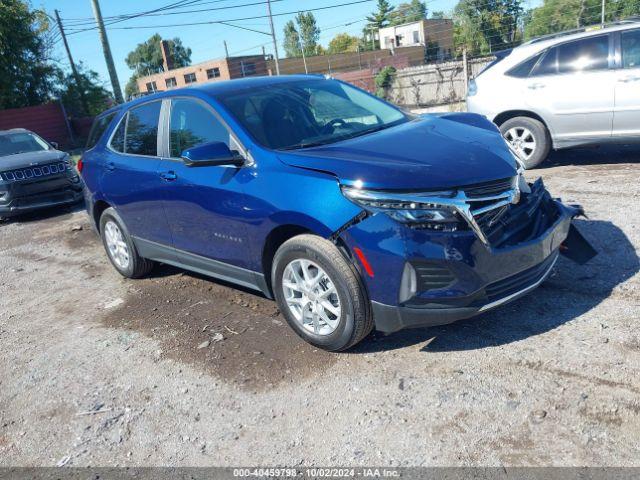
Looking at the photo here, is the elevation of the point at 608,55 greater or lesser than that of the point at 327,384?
greater

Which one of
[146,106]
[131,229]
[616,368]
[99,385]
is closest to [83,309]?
[131,229]

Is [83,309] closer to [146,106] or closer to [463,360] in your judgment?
[146,106]

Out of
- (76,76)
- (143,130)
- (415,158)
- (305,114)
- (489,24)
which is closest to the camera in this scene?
(415,158)

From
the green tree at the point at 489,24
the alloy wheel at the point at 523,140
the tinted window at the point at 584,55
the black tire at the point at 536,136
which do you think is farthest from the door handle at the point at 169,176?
the green tree at the point at 489,24

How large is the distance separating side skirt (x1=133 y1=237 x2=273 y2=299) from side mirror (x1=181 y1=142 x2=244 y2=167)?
0.81 m

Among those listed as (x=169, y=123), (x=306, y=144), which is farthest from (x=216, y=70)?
(x=306, y=144)

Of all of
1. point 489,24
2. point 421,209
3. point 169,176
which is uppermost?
point 489,24

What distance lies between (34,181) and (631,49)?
918 centimetres

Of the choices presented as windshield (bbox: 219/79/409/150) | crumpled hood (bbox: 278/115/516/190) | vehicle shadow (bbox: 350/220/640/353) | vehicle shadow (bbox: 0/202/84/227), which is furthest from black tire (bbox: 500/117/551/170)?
vehicle shadow (bbox: 0/202/84/227)

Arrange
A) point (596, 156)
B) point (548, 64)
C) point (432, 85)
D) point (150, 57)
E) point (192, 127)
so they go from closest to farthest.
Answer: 1. point (192, 127)
2. point (548, 64)
3. point (596, 156)
4. point (432, 85)
5. point (150, 57)

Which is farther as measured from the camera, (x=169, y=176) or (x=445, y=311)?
(x=169, y=176)

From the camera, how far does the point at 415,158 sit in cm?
343

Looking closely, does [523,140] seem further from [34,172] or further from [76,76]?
[76,76]

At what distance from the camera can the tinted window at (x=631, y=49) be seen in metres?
6.74
